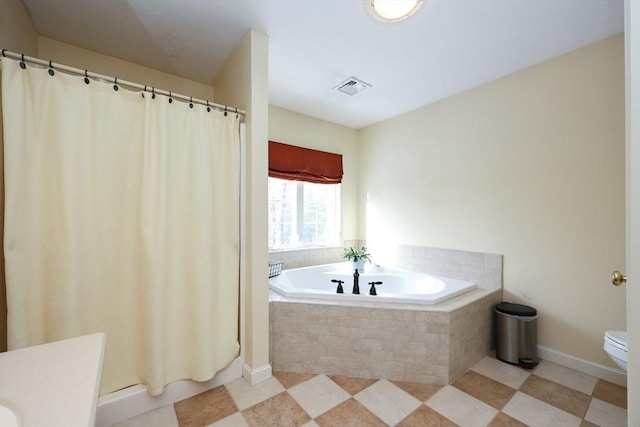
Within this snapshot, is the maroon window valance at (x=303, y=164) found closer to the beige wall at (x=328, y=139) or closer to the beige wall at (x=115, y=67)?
the beige wall at (x=328, y=139)

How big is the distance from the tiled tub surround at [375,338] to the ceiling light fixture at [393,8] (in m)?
1.92

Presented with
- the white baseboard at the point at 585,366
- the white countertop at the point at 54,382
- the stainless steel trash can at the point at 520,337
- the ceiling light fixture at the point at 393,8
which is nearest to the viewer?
the white countertop at the point at 54,382

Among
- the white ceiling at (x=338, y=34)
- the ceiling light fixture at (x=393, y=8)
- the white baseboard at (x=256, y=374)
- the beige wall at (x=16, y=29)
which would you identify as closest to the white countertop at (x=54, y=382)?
the white baseboard at (x=256, y=374)

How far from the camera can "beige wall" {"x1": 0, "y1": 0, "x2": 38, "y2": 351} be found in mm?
1324

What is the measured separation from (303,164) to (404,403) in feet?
8.00

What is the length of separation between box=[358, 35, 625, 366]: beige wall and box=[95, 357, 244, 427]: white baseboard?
97.7 inches

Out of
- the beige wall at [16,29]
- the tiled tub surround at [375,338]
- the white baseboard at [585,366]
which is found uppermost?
the beige wall at [16,29]

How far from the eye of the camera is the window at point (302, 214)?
3.07m

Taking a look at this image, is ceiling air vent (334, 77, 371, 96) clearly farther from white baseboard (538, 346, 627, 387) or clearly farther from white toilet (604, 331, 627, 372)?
white baseboard (538, 346, 627, 387)

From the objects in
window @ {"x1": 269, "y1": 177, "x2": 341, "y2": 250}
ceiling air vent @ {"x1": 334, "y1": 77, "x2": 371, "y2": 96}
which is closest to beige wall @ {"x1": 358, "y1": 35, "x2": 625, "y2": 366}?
ceiling air vent @ {"x1": 334, "y1": 77, "x2": 371, "y2": 96}

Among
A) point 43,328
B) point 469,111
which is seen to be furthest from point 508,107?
point 43,328

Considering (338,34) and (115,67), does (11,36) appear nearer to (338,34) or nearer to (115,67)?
(115,67)

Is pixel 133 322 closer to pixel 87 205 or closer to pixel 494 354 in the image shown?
pixel 87 205

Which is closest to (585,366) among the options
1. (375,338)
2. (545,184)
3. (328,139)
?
(545,184)
